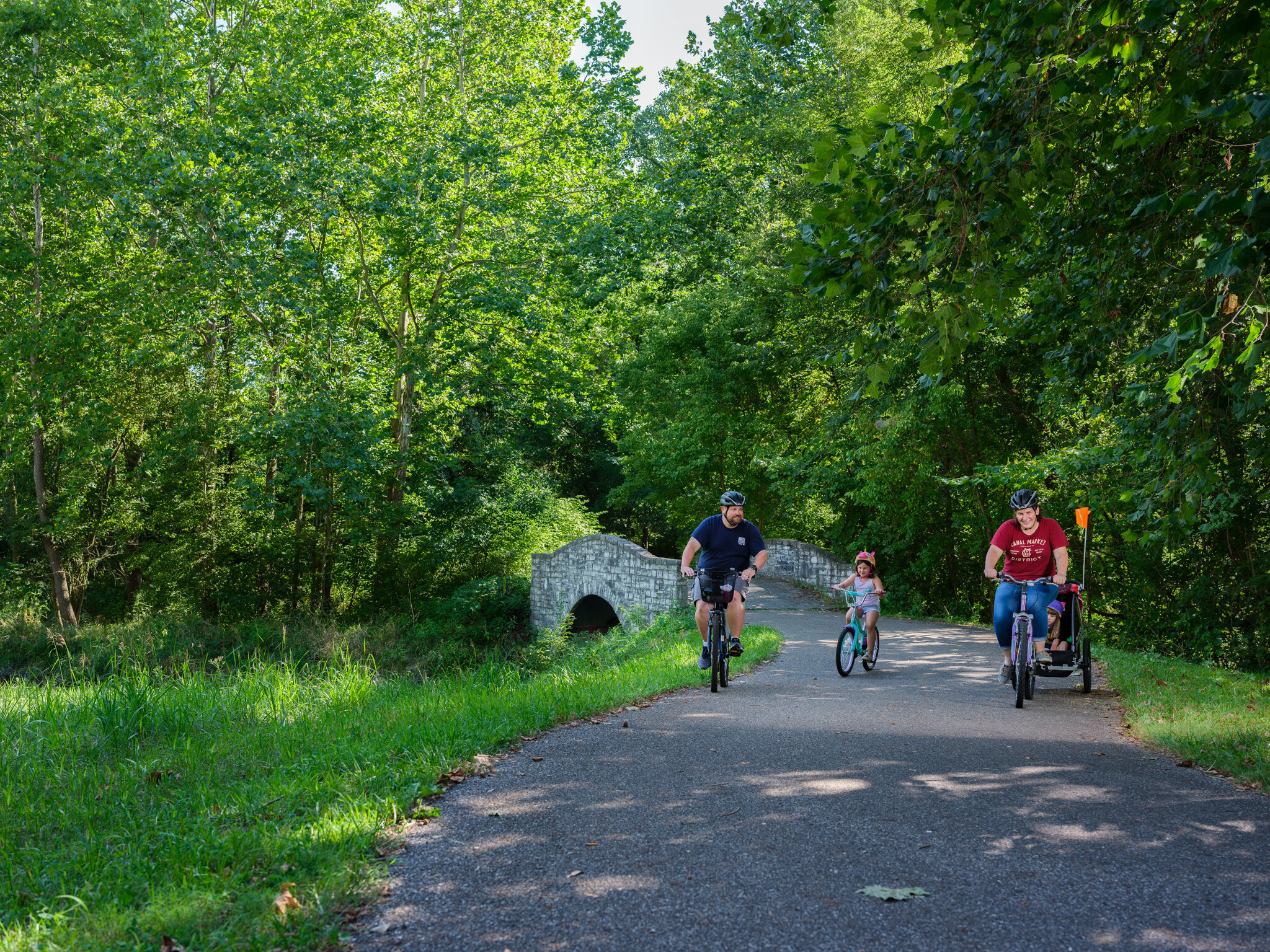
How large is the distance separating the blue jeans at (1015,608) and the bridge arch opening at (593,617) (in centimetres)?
1803

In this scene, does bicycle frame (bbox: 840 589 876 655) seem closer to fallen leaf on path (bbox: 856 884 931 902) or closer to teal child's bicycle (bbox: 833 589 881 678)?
teal child's bicycle (bbox: 833 589 881 678)

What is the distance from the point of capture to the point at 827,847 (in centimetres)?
384

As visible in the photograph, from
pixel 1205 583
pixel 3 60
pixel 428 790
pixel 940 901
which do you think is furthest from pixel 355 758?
pixel 3 60

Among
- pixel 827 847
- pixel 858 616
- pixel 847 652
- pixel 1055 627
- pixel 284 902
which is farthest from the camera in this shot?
pixel 858 616

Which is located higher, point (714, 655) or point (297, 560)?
point (297, 560)

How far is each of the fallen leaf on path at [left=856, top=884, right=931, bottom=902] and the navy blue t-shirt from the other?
5046mm

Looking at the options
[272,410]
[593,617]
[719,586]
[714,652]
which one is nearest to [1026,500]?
[719,586]

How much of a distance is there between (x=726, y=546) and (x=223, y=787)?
4.84m

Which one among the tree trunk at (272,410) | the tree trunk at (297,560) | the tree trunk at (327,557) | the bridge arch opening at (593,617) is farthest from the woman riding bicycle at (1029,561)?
the tree trunk at (327,557)

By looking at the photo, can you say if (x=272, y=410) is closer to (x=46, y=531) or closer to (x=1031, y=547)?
(x=46, y=531)

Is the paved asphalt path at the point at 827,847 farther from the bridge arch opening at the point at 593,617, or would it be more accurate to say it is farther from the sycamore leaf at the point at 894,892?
the bridge arch opening at the point at 593,617

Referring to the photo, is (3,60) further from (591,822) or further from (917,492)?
(591,822)

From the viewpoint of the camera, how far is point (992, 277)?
4.55 meters

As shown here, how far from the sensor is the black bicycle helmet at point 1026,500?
7735 millimetres
